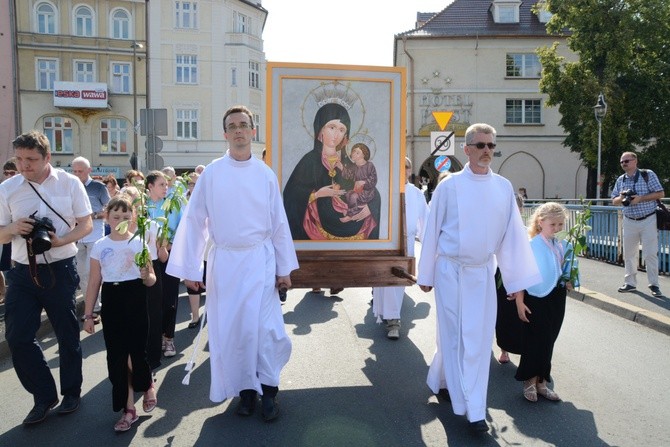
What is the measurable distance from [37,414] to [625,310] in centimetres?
717

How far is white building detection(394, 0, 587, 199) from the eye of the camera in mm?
36188

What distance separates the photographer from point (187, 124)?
3912 cm

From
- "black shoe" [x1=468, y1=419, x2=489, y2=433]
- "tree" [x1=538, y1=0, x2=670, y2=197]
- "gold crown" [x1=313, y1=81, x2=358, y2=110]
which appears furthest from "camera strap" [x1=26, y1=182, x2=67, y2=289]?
"tree" [x1=538, y1=0, x2=670, y2=197]

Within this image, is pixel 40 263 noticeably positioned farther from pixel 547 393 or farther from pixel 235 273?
pixel 547 393

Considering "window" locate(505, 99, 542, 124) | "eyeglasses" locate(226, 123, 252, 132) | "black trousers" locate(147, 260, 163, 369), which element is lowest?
"black trousers" locate(147, 260, 163, 369)

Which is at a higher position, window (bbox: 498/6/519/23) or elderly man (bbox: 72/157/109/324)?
window (bbox: 498/6/519/23)

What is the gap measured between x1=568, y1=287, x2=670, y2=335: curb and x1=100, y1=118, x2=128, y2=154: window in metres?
33.4

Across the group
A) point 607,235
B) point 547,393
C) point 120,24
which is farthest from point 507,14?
point 547,393

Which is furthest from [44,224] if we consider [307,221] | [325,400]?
[325,400]

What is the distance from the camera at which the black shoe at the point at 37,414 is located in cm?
455

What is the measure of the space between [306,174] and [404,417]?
7.06ft

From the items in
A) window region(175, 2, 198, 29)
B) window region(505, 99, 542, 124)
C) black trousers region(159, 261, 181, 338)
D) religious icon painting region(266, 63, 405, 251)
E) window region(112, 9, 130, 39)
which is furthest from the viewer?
window region(175, 2, 198, 29)

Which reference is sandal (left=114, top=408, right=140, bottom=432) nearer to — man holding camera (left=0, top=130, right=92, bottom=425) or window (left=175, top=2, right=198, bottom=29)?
man holding camera (left=0, top=130, right=92, bottom=425)

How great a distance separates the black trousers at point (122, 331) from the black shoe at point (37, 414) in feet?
2.00
